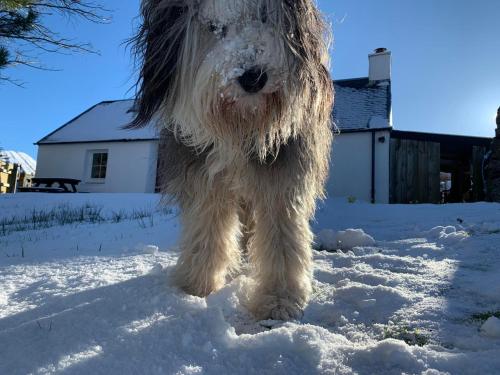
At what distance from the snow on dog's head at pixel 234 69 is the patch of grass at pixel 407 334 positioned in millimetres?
1198

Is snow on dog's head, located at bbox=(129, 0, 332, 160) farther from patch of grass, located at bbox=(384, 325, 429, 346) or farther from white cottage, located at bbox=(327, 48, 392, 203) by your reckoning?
white cottage, located at bbox=(327, 48, 392, 203)

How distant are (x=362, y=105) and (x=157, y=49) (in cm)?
1643

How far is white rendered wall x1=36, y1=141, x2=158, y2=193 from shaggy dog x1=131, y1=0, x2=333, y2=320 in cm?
1475

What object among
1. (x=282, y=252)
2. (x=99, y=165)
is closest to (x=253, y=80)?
(x=282, y=252)

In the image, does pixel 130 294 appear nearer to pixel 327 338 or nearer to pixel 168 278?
pixel 168 278

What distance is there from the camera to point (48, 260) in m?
3.20

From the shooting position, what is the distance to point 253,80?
217cm

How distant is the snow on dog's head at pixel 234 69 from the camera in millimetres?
2248

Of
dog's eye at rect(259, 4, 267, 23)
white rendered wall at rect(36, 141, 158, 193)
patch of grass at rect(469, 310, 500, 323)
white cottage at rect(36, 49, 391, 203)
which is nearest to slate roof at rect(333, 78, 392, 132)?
white cottage at rect(36, 49, 391, 203)

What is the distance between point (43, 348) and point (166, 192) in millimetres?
1566

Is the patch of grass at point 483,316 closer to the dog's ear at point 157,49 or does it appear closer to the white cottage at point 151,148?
the dog's ear at point 157,49

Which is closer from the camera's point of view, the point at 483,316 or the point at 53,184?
the point at 483,316

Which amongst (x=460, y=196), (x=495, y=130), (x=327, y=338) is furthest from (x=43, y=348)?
(x=460, y=196)

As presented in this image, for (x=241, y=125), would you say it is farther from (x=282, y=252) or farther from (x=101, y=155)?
(x=101, y=155)
